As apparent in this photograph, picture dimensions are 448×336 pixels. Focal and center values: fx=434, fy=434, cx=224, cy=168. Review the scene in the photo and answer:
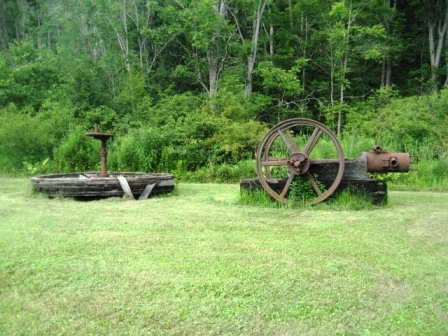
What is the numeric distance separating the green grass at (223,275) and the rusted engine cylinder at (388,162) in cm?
86

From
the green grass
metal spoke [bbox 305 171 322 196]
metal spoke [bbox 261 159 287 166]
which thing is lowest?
the green grass

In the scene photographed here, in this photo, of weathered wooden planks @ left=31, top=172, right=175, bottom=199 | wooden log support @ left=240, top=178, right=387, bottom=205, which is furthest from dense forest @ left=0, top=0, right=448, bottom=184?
wooden log support @ left=240, top=178, right=387, bottom=205

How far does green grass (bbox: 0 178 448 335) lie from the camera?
83.0 inches

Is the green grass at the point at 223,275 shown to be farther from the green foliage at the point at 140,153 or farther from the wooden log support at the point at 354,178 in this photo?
the green foliage at the point at 140,153

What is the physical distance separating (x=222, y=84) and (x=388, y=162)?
1042cm

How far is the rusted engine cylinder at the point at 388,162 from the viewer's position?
215 inches

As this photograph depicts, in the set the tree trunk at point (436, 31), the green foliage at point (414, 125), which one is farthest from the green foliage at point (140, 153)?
the tree trunk at point (436, 31)

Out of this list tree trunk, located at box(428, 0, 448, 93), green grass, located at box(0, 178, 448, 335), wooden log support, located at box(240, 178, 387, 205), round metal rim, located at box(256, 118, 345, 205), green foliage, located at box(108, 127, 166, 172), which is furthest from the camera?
tree trunk, located at box(428, 0, 448, 93)

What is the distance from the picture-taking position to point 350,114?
51.3ft

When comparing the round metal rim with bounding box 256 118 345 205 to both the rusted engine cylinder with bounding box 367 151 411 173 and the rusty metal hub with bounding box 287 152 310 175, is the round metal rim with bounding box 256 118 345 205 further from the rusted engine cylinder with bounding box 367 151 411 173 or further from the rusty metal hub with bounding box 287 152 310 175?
the rusted engine cylinder with bounding box 367 151 411 173

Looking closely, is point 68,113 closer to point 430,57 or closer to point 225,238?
point 225,238

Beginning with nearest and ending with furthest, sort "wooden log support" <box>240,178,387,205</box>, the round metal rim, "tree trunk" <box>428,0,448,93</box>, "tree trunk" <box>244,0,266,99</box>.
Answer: the round metal rim → "wooden log support" <box>240,178,387,205</box> → "tree trunk" <box>244,0,266,99</box> → "tree trunk" <box>428,0,448,93</box>

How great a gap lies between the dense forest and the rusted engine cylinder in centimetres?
428

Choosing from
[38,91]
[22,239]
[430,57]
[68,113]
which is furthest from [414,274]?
[430,57]
